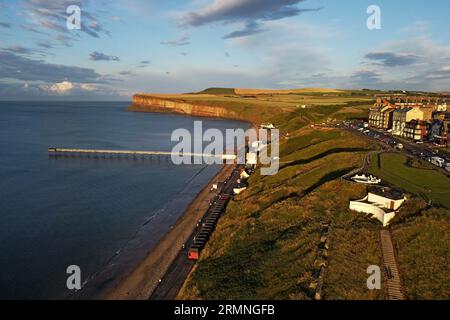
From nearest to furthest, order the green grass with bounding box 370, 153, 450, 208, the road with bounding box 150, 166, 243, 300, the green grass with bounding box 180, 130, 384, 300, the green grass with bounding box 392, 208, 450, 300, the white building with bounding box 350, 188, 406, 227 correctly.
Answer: the green grass with bounding box 392, 208, 450, 300 < the green grass with bounding box 180, 130, 384, 300 < the road with bounding box 150, 166, 243, 300 < the white building with bounding box 350, 188, 406, 227 < the green grass with bounding box 370, 153, 450, 208

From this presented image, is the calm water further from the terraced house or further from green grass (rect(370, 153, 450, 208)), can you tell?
the terraced house

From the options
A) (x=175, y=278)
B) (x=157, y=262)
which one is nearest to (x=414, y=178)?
(x=175, y=278)

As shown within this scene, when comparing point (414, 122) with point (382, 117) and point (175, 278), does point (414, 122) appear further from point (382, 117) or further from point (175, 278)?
point (175, 278)

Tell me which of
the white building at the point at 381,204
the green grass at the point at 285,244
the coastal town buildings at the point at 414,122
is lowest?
the green grass at the point at 285,244

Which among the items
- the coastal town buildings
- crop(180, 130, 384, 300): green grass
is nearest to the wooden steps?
crop(180, 130, 384, 300): green grass

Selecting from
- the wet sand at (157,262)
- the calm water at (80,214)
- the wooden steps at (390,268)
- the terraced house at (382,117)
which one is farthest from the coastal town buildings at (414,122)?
the wet sand at (157,262)

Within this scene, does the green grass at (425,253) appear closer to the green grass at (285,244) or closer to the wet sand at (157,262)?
the green grass at (285,244)
